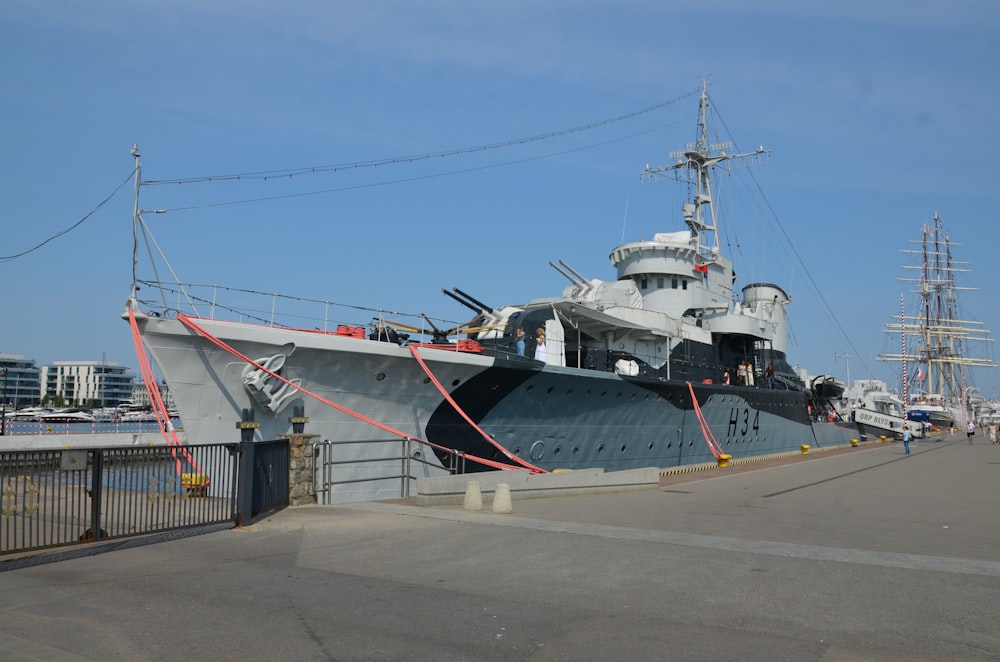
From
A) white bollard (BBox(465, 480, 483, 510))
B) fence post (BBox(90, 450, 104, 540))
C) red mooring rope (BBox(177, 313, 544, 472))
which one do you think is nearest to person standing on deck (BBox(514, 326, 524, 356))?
red mooring rope (BBox(177, 313, 544, 472))

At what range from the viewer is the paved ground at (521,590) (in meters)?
4.94

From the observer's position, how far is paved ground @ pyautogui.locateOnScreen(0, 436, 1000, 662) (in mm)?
4938

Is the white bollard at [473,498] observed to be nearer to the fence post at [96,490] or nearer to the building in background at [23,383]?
the fence post at [96,490]

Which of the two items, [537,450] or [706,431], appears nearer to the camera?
[537,450]

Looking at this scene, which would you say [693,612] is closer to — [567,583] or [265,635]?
[567,583]

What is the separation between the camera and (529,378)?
16938 millimetres

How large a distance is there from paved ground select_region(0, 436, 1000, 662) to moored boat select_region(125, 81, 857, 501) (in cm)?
357

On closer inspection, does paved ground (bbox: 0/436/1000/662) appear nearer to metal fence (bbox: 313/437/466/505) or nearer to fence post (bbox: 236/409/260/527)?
fence post (bbox: 236/409/260/527)

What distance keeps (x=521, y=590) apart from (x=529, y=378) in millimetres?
10526

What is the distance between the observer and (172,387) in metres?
13.7

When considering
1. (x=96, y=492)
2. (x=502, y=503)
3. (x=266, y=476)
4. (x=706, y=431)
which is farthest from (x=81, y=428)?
(x=96, y=492)

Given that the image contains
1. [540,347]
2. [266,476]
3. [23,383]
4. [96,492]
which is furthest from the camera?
[23,383]

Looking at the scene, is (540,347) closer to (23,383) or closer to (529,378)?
(529,378)

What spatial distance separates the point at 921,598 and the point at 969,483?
13574 mm
